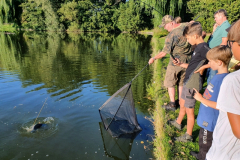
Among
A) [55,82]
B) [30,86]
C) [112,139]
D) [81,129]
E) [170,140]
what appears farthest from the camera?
[55,82]

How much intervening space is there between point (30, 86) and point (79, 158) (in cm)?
481

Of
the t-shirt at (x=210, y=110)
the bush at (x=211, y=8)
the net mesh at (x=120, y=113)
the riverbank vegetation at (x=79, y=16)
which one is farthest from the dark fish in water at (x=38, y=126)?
the riverbank vegetation at (x=79, y=16)

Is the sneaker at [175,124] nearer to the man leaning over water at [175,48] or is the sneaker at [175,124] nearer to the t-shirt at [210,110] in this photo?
the man leaning over water at [175,48]

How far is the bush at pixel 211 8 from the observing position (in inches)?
905

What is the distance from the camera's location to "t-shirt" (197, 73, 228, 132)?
84.6 inches

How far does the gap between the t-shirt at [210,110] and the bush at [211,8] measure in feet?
74.4

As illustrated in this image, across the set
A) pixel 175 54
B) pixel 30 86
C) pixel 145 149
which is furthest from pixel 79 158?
pixel 30 86

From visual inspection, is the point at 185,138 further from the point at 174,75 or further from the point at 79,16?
the point at 79,16

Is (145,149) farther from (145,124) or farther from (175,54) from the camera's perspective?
(175,54)

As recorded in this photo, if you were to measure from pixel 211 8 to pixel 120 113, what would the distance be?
2559 centimetres

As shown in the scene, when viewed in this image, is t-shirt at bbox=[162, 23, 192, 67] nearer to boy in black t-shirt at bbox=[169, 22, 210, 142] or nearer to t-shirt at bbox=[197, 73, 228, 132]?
boy in black t-shirt at bbox=[169, 22, 210, 142]

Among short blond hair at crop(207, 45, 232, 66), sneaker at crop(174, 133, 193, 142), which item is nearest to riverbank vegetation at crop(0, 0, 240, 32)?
sneaker at crop(174, 133, 193, 142)

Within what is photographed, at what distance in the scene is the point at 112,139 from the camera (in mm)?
4051

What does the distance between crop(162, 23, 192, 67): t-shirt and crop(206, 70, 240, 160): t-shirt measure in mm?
2657
